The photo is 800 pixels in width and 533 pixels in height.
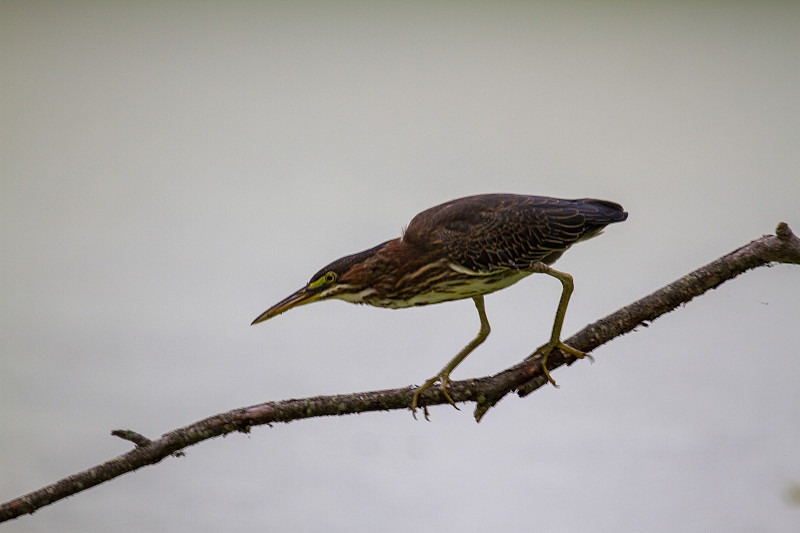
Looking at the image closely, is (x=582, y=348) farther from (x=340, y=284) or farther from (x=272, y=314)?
(x=272, y=314)

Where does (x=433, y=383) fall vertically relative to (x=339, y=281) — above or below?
below

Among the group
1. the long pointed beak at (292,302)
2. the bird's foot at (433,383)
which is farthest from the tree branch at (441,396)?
the long pointed beak at (292,302)

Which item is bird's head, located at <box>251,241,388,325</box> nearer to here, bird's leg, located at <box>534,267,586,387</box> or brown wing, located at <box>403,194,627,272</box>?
brown wing, located at <box>403,194,627,272</box>

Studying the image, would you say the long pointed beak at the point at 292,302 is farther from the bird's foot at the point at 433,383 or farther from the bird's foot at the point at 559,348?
the bird's foot at the point at 559,348

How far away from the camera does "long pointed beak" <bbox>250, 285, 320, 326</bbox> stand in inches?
54.1

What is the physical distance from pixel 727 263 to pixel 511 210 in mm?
400

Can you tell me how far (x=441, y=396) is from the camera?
141 cm

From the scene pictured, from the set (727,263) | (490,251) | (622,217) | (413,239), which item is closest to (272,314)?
(413,239)

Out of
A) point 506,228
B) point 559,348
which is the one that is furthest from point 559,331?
point 506,228

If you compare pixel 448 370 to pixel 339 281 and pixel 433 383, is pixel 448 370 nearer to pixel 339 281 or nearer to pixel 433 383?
pixel 433 383

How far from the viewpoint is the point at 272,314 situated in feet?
4.51

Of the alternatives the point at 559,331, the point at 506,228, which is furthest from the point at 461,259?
the point at 559,331

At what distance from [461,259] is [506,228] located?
10cm

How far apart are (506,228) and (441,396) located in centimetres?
33
